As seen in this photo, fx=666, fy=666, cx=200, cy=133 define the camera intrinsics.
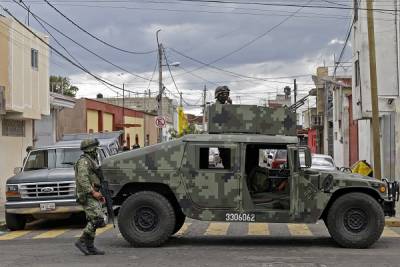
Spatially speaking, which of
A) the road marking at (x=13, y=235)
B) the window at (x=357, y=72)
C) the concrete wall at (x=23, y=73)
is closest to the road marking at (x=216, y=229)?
the road marking at (x=13, y=235)

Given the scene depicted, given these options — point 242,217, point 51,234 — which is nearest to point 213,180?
point 242,217

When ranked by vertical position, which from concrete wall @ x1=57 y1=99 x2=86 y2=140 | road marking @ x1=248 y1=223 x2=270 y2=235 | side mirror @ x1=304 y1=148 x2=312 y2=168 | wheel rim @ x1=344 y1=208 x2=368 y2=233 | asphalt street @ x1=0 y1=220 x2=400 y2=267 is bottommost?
asphalt street @ x1=0 y1=220 x2=400 y2=267

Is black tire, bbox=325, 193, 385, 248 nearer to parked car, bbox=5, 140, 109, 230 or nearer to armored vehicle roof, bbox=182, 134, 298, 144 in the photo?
armored vehicle roof, bbox=182, 134, 298, 144

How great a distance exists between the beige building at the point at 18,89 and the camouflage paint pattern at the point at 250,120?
12602 millimetres

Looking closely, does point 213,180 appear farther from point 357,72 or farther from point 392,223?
point 357,72

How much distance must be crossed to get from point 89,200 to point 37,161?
5930 mm

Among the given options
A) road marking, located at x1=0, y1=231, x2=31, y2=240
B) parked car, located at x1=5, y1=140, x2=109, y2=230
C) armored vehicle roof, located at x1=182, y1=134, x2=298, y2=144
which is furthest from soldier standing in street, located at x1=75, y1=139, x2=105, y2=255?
parked car, located at x1=5, y1=140, x2=109, y2=230

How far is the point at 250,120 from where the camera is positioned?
11500 millimetres

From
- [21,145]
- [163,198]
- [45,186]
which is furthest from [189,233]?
[21,145]

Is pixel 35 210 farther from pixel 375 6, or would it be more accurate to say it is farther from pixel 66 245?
pixel 375 6

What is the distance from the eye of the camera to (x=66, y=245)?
1166 cm

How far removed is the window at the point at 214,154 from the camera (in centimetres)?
1109

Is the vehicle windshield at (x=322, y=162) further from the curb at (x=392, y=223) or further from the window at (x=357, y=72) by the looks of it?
the curb at (x=392, y=223)

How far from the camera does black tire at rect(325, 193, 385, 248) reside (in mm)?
10875
